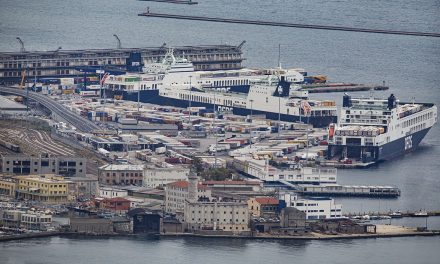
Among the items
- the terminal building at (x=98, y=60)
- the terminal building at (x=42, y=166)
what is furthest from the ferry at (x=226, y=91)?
the terminal building at (x=42, y=166)

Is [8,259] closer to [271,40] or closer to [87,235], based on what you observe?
[87,235]

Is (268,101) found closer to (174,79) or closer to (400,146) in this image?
(174,79)

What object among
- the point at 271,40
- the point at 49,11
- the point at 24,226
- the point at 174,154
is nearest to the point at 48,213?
the point at 24,226

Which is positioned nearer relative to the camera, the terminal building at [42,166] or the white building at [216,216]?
the white building at [216,216]

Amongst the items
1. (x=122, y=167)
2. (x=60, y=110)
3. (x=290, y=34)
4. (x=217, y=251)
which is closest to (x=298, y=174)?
(x=122, y=167)

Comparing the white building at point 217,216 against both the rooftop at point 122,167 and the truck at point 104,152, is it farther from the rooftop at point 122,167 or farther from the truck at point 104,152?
the truck at point 104,152

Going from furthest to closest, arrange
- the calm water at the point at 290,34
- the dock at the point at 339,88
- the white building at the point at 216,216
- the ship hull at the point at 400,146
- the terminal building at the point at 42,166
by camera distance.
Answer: the calm water at the point at 290,34 < the dock at the point at 339,88 < the ship hull at the point at 400,146 < the terminal building at the point at 42,166 < the white building at the point at 216,216

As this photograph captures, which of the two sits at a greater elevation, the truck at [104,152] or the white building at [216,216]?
the truck at [104,152]
